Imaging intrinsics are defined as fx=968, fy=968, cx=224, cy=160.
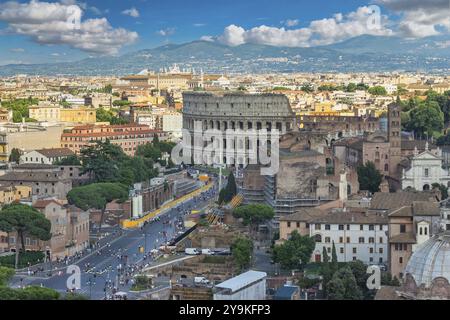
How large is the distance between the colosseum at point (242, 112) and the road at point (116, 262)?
12.6 meters

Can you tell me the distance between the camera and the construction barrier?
17.7m

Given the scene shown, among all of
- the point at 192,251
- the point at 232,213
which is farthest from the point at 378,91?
the point at 192,251

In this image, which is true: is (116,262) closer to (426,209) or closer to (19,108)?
(426,209)

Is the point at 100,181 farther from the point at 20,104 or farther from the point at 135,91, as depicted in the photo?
the point at 135,91

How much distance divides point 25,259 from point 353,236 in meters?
4.78

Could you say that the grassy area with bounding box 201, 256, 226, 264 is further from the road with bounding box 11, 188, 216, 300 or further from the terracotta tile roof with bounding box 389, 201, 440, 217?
the terracotta tile roof with bounding box 389, 201, 440, 217

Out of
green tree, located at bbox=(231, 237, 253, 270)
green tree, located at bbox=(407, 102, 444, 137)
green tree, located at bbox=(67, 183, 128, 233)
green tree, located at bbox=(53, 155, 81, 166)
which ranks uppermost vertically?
green tree, located at bbox=(407, 102, 444, 137)

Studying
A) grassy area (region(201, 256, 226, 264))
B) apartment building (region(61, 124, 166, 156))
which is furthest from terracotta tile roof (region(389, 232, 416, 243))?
apartment building (region(61, 124, 166, 156))

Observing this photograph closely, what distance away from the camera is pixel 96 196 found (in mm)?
17438

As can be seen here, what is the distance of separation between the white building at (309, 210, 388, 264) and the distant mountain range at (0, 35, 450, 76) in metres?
2.55

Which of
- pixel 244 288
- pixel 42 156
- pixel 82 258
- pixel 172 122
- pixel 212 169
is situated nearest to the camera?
pixel 244 288

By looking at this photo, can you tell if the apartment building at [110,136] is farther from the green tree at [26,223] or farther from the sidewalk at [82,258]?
the green tree at [26,223]

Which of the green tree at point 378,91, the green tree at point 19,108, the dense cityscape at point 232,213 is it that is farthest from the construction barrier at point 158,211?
the green tree at point 378,91
